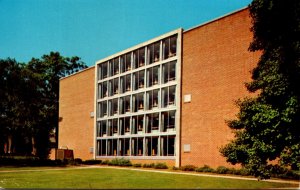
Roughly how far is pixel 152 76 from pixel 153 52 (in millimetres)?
2479

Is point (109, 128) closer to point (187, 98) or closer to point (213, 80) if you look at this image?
point (187, 98)

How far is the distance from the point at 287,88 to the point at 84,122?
118 feet

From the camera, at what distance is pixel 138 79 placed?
1624 inches

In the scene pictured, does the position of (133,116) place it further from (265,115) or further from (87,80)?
(265,115)

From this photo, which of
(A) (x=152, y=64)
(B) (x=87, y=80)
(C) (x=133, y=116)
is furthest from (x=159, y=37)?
(B) (x=87, y=80)

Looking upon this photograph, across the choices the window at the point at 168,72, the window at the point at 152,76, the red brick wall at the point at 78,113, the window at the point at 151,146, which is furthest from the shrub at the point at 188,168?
the red brick wall at the point at 78,113

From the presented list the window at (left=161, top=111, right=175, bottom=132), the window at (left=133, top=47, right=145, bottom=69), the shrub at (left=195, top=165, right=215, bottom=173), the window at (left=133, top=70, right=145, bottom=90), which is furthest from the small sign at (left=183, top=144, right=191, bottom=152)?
the window at (left=133, top=47, right=145, bottom=69)

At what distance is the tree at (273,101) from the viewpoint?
55.5ft

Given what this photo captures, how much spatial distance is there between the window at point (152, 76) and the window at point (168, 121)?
148 inches

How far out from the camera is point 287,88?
Result: 56.0 feet

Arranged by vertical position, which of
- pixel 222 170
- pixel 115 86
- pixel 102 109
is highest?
pixel 115 86

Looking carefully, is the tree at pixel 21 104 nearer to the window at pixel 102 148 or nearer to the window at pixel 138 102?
the window at pixel 102 148

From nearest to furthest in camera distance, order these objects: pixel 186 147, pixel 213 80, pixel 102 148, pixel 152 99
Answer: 1. pixel 213 80
2. pixel 186 147
3. pixel 152 99
4. pixel 102 148

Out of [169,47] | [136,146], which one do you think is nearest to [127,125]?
[136,146]
